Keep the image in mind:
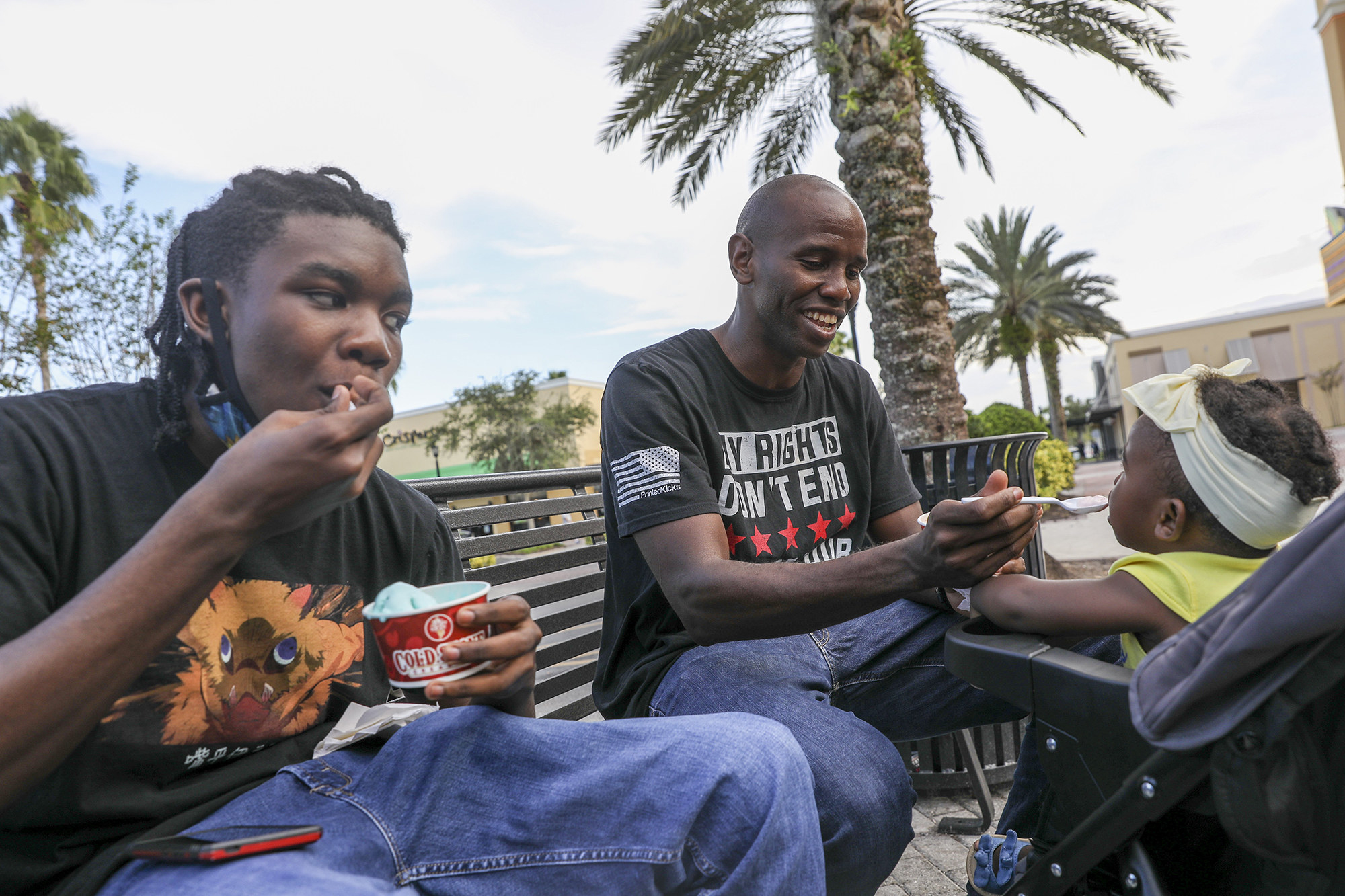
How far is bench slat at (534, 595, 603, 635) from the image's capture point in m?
3.10

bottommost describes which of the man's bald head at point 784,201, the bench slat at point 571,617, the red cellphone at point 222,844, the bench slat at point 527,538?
the bench slat at point 571,617

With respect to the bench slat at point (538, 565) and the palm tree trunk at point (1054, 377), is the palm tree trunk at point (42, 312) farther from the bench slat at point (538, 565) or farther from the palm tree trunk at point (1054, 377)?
the palm tree trunk at point (1054, 377)

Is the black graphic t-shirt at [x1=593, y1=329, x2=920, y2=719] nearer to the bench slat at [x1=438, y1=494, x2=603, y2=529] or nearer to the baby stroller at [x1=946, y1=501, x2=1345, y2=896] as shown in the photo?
the bench slat at [x1=438, y1=494, x2=603, y2=529]

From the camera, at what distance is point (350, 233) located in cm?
161

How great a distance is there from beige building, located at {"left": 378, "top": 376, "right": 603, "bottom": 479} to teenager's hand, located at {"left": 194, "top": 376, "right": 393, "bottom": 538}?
41.4m

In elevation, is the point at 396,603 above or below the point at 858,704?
above

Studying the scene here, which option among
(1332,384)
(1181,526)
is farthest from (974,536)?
(1332,384)

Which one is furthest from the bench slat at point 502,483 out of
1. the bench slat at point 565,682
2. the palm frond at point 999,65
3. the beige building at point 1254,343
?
the beige building at point 1254,343

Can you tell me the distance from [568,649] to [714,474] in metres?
1.16

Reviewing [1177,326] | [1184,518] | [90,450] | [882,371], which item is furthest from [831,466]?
[1177,326]

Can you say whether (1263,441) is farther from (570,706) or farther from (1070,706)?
(570,706)

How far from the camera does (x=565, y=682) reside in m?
3.12

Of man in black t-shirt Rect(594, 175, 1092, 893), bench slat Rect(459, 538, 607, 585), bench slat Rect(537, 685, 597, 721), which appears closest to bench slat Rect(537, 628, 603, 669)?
bench slat Rect(537, 685, 597, 721)

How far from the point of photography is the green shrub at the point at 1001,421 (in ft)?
61.0
